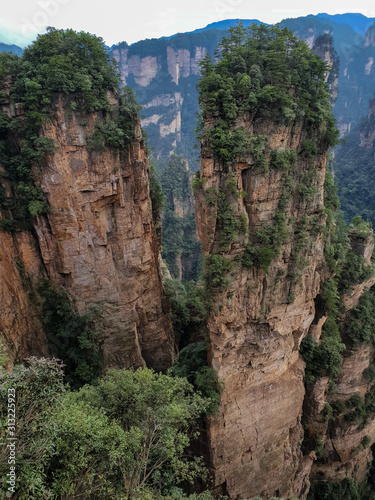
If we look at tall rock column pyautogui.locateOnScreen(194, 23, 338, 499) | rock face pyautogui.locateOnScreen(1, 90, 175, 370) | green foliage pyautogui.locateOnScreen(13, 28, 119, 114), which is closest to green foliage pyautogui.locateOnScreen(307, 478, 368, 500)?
tall rock column pyautogui.locateOnScreen(194, 23, 338, 499)

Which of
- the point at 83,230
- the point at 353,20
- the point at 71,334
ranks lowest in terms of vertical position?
the point at 71,334

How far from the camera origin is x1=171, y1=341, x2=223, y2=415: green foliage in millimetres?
15266

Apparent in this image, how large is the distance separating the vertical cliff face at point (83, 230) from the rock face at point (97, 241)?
0.05m

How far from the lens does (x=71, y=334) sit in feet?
59.2

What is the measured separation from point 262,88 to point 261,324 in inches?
403

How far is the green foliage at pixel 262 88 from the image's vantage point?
547 inches

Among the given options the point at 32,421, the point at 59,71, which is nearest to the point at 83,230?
the point at 59,71

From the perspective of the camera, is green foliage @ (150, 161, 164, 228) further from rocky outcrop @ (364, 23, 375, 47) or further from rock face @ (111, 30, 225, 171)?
rocky outcrop @ (364, 23, 375, 47)

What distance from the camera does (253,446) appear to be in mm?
16938

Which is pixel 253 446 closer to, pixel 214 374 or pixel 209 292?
pixel 214 374

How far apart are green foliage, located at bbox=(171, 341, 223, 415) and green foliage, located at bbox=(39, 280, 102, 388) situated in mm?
4588

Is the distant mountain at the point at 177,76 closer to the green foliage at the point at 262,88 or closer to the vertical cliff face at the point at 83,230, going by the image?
the vertical cliff face at the point at 83,230

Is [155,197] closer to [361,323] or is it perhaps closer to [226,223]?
[226,223]

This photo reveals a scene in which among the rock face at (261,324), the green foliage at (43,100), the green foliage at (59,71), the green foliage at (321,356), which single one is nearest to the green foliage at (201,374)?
the rock face at (261,324)
